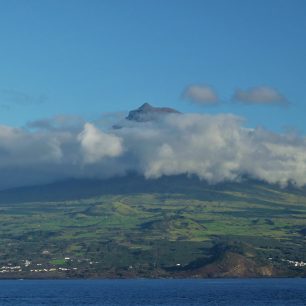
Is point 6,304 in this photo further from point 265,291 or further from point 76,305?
point 265,291

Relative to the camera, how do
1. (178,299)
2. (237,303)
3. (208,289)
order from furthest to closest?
1. (208,289)
2. (178,299)
3. (237,303)

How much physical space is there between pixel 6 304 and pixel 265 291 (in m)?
54.0

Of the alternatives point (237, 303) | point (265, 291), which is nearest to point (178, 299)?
point (237, 303)

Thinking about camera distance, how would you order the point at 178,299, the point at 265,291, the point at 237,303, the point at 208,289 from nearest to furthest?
the point at 237,303 < the point at 178,299 < the point at 265,291 < the point at 208,289

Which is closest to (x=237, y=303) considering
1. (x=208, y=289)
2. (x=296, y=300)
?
(x=296, y=300)

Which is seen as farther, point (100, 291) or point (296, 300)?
point (100, 291)

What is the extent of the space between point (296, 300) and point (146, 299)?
25.5 m

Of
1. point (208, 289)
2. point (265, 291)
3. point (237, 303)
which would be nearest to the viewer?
point (237, 303)

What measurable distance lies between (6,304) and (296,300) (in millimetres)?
46099

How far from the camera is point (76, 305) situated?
128125mm

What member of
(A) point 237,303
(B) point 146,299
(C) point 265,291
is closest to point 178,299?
(B) point 146,299

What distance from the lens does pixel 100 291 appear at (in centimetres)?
17000

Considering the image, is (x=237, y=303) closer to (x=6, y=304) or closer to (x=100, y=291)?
(x=6, y=304)

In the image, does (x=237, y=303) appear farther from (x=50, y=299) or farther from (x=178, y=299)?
(x=50, y=299)
